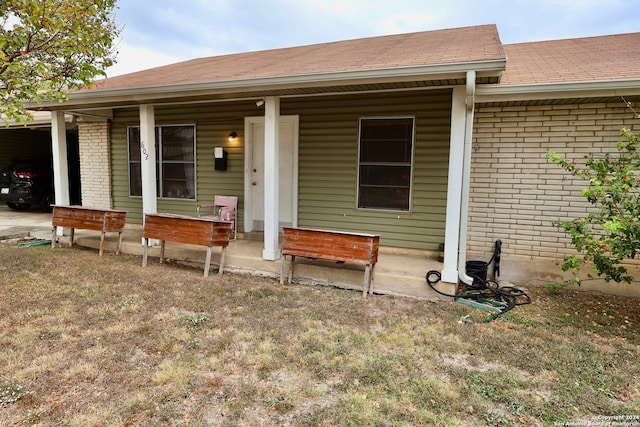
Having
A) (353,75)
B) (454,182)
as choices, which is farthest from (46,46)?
(454,182)

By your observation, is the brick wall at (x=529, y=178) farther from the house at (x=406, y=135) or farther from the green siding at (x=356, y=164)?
the green siding at (x=356, y=164)

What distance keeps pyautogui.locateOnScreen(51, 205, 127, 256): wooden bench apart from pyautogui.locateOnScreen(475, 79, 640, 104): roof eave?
16.9 ft

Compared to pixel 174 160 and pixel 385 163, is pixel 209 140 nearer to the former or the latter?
pixel 174 160

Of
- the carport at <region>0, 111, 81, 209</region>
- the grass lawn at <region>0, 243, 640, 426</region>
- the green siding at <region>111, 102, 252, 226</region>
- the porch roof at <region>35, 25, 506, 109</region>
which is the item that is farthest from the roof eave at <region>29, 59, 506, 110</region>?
the carport at <region>0, 111, 81, 209</region>

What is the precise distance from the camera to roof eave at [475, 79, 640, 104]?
375 centimetres

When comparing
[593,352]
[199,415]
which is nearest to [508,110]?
[593,352]

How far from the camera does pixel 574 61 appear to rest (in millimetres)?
4910

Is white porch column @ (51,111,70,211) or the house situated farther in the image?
white porch column @ (51,111,70,211)

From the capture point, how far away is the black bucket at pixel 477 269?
4.34 metres

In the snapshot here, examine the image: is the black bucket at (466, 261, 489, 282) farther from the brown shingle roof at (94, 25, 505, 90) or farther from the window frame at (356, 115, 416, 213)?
the brown shingle roof at (94, 25, 505, 90)

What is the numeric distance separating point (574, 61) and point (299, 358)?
505cm

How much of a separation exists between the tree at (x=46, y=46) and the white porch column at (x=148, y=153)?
78cm

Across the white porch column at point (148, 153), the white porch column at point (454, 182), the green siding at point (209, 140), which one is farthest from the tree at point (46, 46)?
the white porch column at point (454, 182)

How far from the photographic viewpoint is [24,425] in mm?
2014
